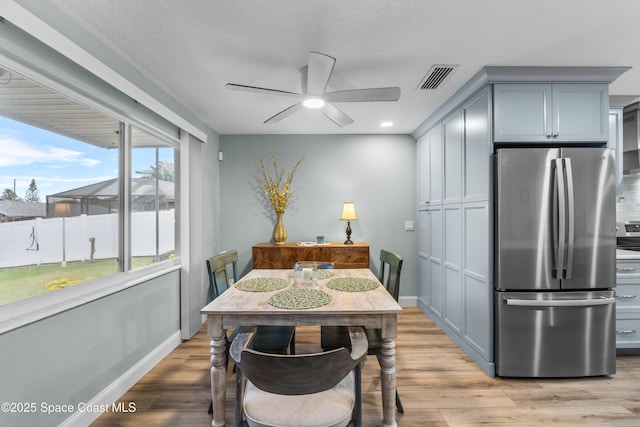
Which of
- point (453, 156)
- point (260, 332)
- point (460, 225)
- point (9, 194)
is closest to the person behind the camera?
point (9, 194)

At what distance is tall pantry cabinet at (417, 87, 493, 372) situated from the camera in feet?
7.93

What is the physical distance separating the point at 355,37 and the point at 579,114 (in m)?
1.94

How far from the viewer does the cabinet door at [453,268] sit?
9.37 feet

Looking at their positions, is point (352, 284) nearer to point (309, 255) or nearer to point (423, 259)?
point (309, 255)

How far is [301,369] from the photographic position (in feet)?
3.41

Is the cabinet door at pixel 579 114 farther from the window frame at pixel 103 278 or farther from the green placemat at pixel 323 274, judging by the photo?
the window frame at pixel 103 278

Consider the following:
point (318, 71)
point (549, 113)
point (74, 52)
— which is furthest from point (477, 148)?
point (74, 52)

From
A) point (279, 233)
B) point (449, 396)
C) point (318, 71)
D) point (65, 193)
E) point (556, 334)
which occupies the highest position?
point (318, 71)

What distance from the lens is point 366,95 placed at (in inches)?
81.0

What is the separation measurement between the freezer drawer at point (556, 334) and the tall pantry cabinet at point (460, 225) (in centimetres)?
15

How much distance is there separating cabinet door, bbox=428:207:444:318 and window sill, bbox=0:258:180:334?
9.53 feet

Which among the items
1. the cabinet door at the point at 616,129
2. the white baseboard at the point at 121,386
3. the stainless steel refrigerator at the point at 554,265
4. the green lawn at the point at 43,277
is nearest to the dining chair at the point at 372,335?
the stainless steel refrigerator at the point at 554,265

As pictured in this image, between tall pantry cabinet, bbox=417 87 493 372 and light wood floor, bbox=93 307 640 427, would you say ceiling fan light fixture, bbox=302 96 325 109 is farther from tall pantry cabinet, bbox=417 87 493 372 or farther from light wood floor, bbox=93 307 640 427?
light wood floor, bbox=93 307 640 427

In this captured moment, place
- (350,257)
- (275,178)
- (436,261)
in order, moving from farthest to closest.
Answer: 1. (275,178)
2. (350,257)
3. (436,261)
